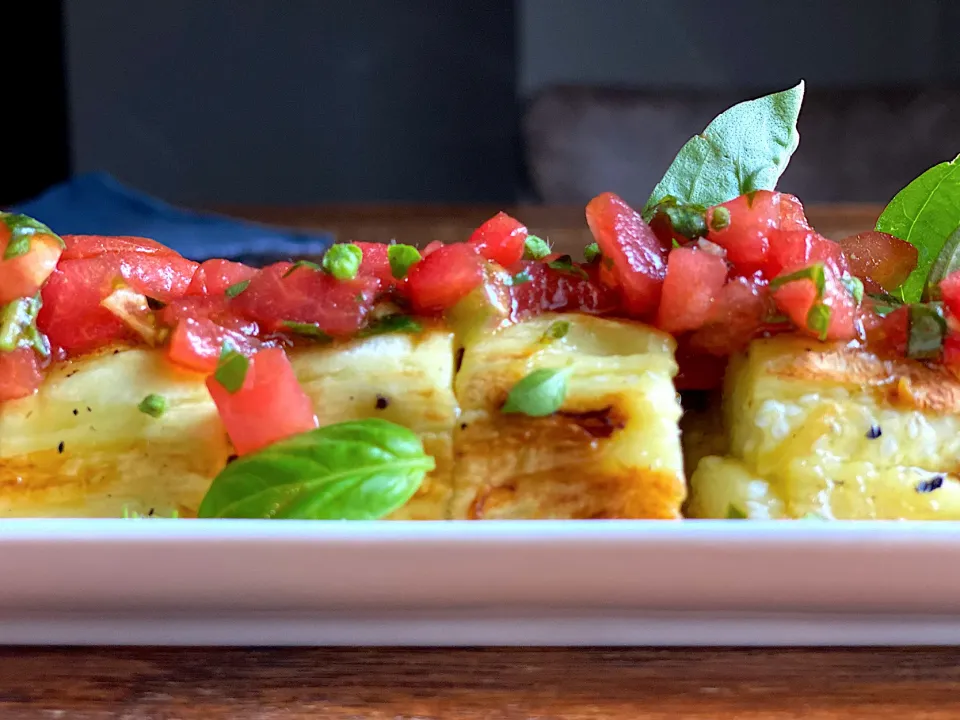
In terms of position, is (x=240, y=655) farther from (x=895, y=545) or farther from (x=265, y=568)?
(x=895, y=545)

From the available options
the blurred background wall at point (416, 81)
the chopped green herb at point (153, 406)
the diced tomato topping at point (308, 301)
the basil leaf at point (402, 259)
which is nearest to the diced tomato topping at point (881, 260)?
the basil leaf at point (402, 259)

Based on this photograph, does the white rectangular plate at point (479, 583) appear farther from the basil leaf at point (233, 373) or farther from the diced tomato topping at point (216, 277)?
the diced tomato topping at point (216, 277)

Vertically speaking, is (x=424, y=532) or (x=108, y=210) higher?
(x=108, y=210)

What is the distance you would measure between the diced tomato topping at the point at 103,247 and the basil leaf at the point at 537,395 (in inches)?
39.8

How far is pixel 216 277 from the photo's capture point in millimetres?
1877

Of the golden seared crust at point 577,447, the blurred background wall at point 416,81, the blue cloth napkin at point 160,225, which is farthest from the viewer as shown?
the blurred background wall at point 416,81

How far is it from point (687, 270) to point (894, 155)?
7.04 m

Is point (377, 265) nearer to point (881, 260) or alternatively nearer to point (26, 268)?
point (26, 268)

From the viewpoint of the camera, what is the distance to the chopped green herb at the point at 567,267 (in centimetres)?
189

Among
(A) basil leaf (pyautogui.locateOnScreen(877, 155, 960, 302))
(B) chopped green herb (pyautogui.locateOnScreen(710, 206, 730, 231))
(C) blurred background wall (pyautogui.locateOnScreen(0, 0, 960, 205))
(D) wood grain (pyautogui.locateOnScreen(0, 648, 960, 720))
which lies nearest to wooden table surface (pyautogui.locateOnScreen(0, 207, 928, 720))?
(D) wood grain (pyautogui.locateOnScreen(0, 648, 960, 720))

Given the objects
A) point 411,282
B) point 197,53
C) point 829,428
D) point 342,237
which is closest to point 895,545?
point 829,428

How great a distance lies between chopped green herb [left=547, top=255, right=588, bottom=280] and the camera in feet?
6.19

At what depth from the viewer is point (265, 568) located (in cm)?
123

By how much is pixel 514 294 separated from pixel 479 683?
827 mm
